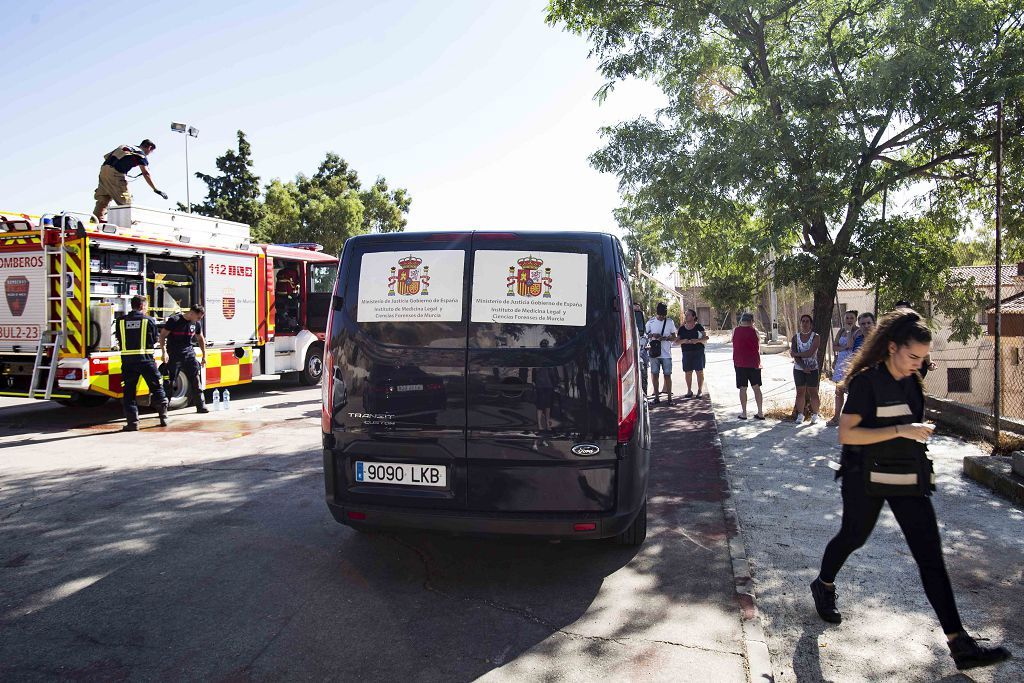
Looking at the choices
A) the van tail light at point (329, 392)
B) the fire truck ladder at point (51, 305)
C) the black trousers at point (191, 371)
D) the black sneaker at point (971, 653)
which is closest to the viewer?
the black sneaker at point (971, 653)

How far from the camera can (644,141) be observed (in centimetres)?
1234

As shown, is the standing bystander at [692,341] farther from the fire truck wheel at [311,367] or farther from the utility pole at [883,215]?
the fire truck wheel at [311,367]

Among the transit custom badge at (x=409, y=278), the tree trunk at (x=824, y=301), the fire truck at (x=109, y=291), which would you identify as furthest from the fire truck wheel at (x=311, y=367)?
the transit custom badge at (x=409, y=278)

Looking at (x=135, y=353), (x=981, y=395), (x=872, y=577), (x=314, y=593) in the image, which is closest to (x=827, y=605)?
(x=872, y=577)

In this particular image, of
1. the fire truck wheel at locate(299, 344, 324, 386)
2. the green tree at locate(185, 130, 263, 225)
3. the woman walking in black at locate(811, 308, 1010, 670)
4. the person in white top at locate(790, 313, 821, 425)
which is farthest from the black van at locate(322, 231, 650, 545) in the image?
the green tree at locate(185, 130, 263, 225)

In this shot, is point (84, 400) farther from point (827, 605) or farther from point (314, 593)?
point (827, 605)

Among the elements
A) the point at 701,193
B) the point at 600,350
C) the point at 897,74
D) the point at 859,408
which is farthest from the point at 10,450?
the point at 897,74

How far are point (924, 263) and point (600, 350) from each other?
8608 mm

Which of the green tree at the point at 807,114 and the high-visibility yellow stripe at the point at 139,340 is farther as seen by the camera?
the green tree at the point at 807,114

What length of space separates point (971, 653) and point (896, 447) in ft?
2.89

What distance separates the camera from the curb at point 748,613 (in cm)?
316

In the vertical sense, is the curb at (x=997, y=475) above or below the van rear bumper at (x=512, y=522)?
below

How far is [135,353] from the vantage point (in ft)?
30.6

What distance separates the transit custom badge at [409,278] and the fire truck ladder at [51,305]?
7.67 meters
